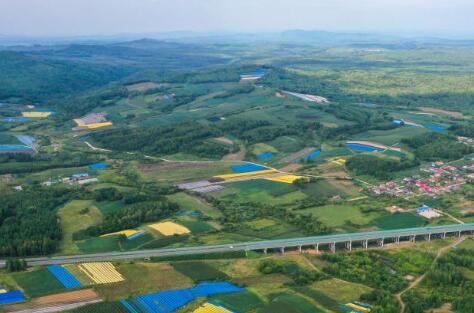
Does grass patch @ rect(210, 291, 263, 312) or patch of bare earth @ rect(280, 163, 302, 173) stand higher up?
patch of bare earth @ rect(280, 163, 302, 173)

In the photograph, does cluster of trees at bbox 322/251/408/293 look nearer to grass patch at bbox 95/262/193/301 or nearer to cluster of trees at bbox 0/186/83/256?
A: grass patch at bbox 95/262/193/301

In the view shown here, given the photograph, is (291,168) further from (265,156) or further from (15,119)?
(15,119)

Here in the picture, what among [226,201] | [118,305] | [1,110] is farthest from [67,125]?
[118,305]

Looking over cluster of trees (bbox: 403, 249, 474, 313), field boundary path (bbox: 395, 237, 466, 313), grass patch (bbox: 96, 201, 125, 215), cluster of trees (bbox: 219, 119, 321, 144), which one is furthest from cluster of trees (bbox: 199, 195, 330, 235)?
cluster of trees (bbox: 219, 119, 321, 144)

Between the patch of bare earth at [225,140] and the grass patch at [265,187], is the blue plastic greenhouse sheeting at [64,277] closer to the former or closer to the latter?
the grass patch at [265,187]

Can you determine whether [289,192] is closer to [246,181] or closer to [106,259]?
[246,181]

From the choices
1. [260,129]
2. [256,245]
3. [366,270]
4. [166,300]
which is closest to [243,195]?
[256,245]

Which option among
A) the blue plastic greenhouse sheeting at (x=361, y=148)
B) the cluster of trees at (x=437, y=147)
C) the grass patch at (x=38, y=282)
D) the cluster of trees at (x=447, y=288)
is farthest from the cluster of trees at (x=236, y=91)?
the grass patch at (x=38, y=282)
